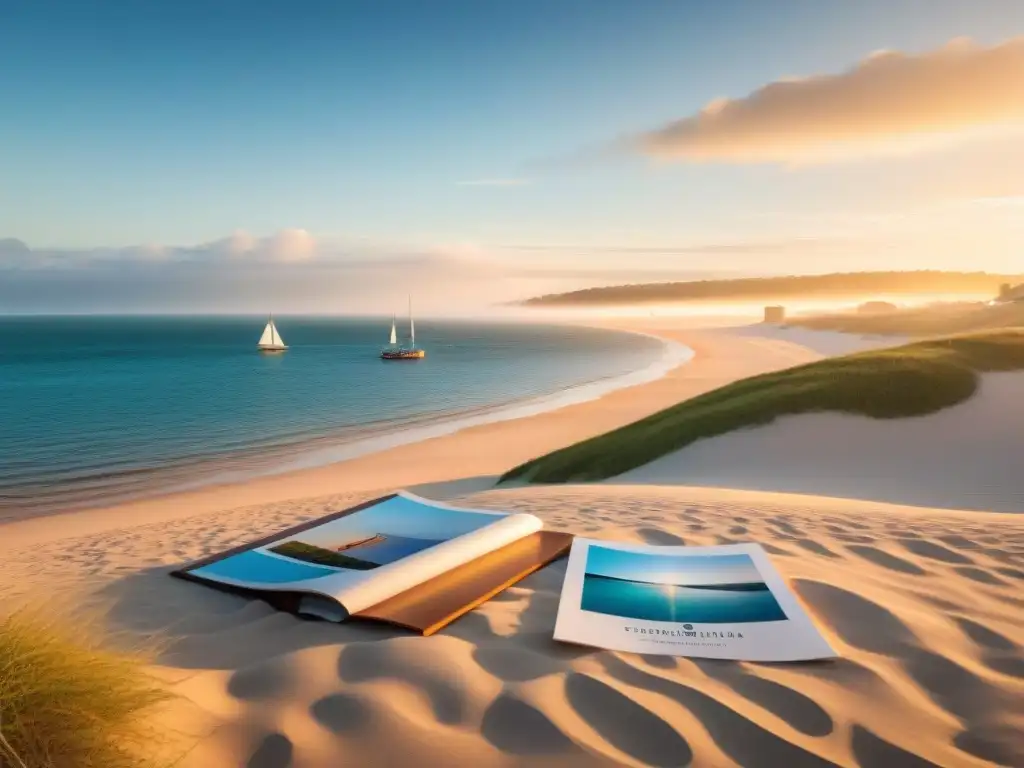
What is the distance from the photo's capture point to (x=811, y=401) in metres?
13.6

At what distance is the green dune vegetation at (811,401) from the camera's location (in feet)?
43.0

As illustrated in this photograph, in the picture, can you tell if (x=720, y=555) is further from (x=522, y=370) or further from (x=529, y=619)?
(x=522, y=370)

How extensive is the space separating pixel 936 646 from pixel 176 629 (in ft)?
10.7

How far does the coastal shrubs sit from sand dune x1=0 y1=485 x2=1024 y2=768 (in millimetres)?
180

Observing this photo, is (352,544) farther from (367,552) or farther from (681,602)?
(681,602)

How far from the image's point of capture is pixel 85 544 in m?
8.00

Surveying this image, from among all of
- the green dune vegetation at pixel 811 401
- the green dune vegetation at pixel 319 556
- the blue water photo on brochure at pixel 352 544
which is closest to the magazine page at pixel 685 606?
the blue water photo on brochure at pixel 352 544

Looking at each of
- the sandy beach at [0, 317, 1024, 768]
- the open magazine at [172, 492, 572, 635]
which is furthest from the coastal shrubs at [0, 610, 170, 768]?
the open magazine at [172, 492, 572, 635]

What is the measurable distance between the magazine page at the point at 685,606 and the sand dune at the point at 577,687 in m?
0.10

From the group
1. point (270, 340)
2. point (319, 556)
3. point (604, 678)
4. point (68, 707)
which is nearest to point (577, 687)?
point (604, 678)

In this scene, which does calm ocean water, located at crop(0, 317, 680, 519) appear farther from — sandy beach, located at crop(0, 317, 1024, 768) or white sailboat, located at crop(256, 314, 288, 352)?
white sailboat, located at crop(256, 314, 288, 352)

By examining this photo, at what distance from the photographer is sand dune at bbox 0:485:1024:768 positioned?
6.54 feet

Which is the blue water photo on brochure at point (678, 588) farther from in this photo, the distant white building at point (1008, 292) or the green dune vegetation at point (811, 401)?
the distant white building at point (1008, 292)

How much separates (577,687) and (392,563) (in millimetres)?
1217
